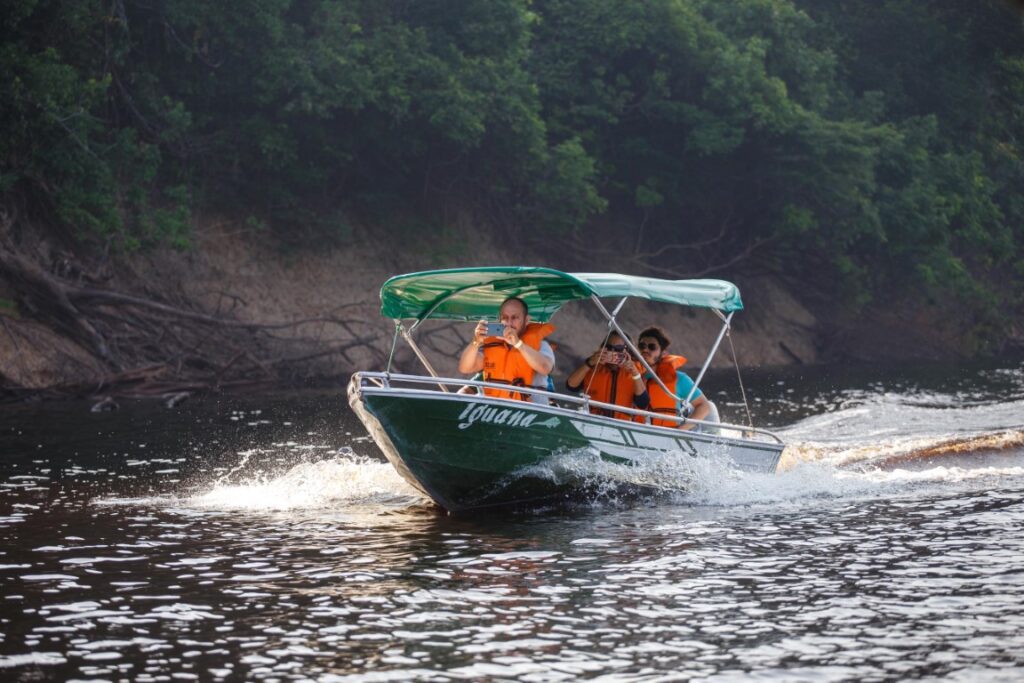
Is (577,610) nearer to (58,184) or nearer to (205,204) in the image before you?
(58,184)

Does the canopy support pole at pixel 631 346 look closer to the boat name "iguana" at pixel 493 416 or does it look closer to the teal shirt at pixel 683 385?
the teal shirt at pixel 683 385

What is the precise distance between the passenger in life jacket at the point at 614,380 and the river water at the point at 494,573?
1.00 metres

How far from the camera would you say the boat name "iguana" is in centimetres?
1234

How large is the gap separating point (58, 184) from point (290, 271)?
7081mm

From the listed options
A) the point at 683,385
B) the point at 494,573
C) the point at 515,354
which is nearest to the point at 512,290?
the point at 515,354

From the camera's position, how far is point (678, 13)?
3703 centimetres

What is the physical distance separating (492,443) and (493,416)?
30 centimetres

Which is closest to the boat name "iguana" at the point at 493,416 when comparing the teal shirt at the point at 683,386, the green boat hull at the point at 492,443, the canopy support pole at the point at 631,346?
the green boat hull at the point at 492,443

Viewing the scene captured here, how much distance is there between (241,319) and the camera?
1148 inches

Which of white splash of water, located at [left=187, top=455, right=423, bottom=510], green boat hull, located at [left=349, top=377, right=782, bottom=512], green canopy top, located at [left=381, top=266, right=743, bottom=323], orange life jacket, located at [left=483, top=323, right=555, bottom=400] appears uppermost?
green canopy top, located at [left=381, top=266, right=743, bottom=323]

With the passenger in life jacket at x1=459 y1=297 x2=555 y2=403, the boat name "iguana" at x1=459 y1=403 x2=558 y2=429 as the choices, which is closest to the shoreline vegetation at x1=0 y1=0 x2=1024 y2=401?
the passenger in life jacket at x1=459 y1=297 x2=555 y2=403

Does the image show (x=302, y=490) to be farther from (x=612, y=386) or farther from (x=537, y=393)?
(x=612, y=386)

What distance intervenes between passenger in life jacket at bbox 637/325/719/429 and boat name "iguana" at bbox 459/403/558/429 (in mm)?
2113

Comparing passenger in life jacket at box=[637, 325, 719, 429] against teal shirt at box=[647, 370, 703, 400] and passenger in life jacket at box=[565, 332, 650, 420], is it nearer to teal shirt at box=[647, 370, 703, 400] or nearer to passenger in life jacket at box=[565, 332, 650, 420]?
teal shirt at box=[647, 370, 703, 400]
